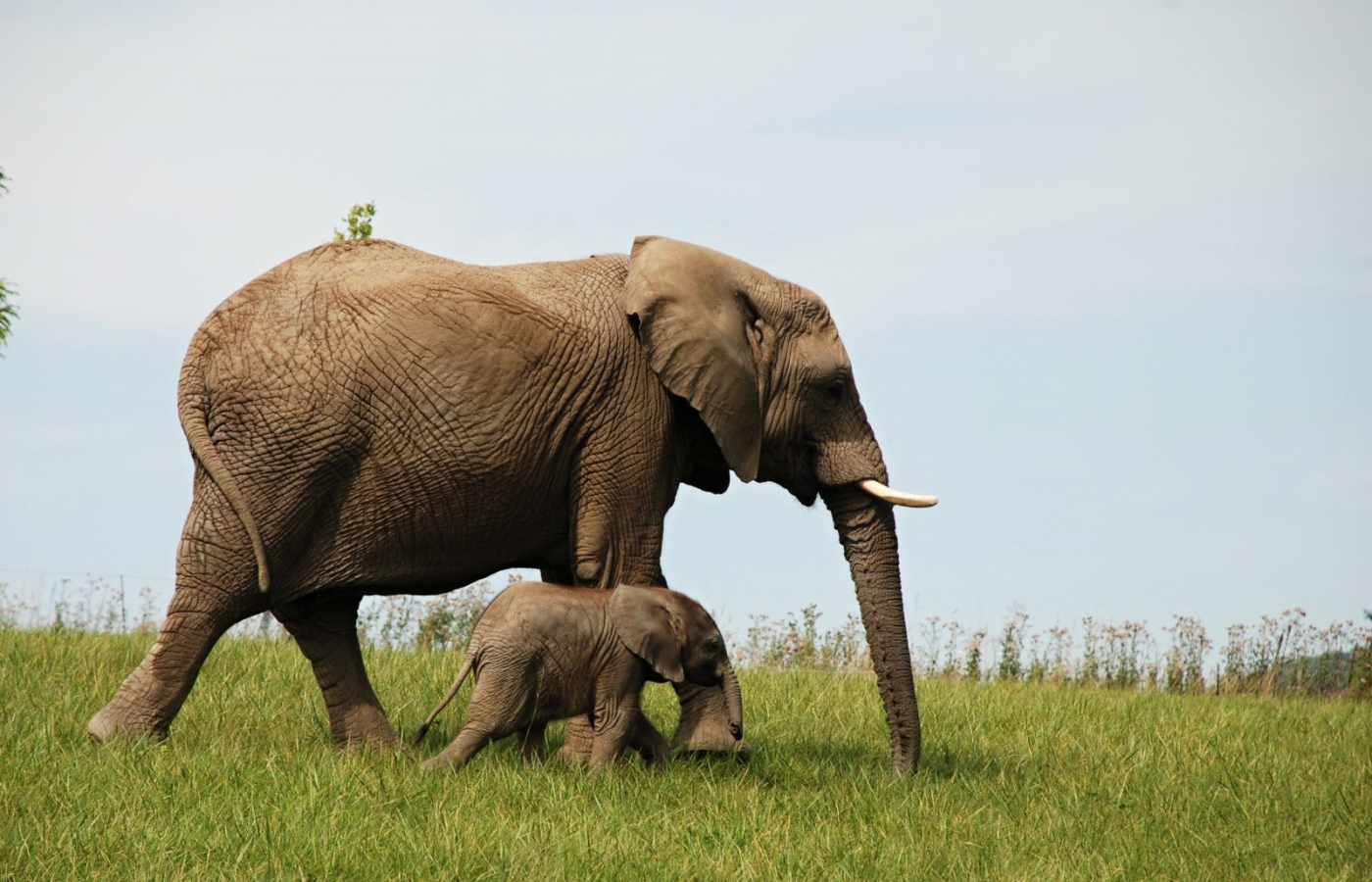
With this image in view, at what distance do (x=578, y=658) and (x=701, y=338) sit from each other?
1.75 m

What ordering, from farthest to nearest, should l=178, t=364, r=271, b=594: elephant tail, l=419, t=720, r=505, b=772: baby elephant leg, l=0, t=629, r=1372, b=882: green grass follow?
l=178, t=364, r=271, b=594: elephant tail, l=419, t=720, r=505, b=772: baby elephant leg, l=0, t=629, r=1372, b=882: green grass

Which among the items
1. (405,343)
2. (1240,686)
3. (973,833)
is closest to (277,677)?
(405,343)

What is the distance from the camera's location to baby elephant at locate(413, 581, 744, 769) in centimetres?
734

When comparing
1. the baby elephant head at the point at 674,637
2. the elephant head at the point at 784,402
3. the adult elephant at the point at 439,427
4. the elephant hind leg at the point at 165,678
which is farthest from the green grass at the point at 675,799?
the elephant head at the point at 784,402

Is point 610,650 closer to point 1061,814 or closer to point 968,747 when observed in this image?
point 1061,814

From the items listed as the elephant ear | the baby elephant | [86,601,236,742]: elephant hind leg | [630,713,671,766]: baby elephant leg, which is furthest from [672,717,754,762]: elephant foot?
[86,601,236,742]: elephant hind leg

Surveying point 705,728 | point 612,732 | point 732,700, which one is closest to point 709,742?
point 705,728

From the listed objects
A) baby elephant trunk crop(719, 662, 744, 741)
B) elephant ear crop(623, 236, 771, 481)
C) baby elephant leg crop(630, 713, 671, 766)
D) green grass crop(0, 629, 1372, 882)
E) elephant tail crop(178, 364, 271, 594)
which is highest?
elephant ear crop(623, 236, 771, 481)

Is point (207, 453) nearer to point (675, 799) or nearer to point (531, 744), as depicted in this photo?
point (531, 744)

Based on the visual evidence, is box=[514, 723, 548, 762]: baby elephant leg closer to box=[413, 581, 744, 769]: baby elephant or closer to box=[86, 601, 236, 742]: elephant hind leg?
box=[413, 581, 744, 769]: baby elephant

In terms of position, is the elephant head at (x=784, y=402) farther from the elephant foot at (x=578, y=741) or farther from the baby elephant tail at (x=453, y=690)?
the baby elephant tail at (x=453, y=690)

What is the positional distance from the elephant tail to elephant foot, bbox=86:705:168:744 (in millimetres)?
976

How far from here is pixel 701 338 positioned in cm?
791

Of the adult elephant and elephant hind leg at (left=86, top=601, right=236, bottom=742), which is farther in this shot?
elephant hind leg at (left=86, top=601, right=236, bottom=742)
